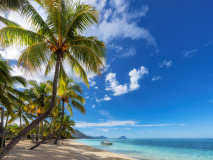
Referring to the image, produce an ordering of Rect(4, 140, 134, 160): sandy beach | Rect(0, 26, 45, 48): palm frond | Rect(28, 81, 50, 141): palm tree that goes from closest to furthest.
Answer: Rect(0, 26, 45, 48): palm frond < Rect(4, 140, 134, 160): sandy beach < Rect(28, 81, 50, 141): palm tree

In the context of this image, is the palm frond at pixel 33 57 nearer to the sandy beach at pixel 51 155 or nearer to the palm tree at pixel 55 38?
the palm tree at pixel 55 38

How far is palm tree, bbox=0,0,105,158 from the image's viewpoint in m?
4.80

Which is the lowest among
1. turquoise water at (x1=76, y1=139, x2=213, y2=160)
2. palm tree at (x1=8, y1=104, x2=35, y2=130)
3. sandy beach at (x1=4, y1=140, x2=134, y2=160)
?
turquoise water at (x1=76, y1=139, x2=213, y2=160)

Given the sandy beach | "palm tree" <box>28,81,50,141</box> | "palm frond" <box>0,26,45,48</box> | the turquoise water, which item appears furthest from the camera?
the turquoise water

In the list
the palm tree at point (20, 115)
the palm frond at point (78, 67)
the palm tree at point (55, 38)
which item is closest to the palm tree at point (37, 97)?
the palm tree at point (20, 115)

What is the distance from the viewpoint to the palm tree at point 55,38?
4801mm

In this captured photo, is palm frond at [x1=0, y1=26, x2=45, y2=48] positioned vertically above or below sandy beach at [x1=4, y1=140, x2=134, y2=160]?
above

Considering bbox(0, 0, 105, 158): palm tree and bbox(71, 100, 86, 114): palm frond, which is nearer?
bbox(0, 0, 105, 158): palm tree

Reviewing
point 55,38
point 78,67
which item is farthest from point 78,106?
point 55,38

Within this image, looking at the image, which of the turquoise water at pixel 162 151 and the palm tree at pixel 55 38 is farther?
the turquoise water at pixel 162 151

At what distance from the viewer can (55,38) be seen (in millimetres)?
5656

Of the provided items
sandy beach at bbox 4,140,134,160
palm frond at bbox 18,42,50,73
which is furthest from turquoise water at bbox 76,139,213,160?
palm frond at bbox 18,42,50,73

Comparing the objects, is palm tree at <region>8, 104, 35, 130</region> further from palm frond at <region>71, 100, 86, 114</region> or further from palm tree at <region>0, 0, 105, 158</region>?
palm tree at <region>0, 0, 105, 158</region>

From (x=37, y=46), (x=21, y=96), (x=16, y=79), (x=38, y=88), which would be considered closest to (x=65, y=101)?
(x=21, y=96)
